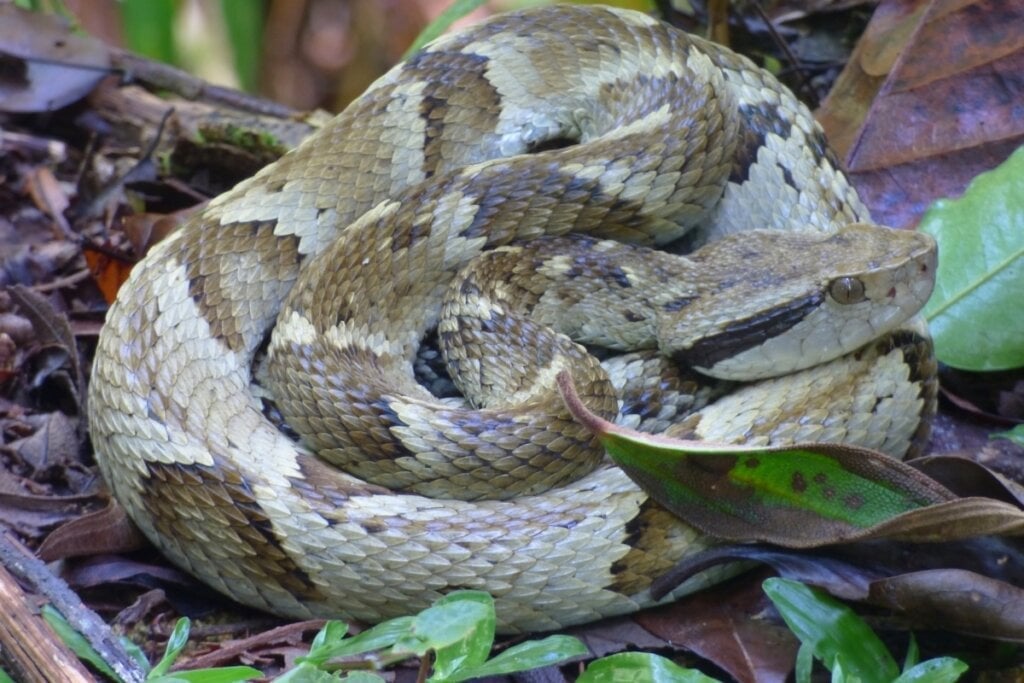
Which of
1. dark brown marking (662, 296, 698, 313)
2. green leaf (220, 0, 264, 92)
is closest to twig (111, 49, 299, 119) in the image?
green leaf (220, 0, 264, 92)

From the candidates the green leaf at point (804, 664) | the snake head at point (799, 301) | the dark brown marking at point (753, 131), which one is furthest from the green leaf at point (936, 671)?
the dark brown marking at point (753, 131)

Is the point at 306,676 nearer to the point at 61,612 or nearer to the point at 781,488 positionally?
the point at 61,612

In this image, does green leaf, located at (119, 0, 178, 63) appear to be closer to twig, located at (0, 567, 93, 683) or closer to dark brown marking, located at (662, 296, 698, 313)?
dark brown marking, located at (662, 296, 698, 313)

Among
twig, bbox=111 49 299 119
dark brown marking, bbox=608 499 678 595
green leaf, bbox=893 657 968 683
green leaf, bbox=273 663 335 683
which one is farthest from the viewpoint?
twig, bbox=111 49 299 119

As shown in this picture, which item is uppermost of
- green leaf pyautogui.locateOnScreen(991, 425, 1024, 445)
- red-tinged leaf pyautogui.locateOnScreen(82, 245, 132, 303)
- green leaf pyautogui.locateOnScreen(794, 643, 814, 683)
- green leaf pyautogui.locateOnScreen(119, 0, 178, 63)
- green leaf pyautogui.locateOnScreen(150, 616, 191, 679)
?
green leaf pyautogui.locateOnScreen(119, 0, 178, 63)

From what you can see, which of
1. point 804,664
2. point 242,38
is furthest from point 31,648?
point 242,38

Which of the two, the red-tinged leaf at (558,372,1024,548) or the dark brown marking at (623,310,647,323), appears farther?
the dark brown marking at (623,310,647,323)

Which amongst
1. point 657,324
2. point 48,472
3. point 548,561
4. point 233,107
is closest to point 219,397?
point 48,472
